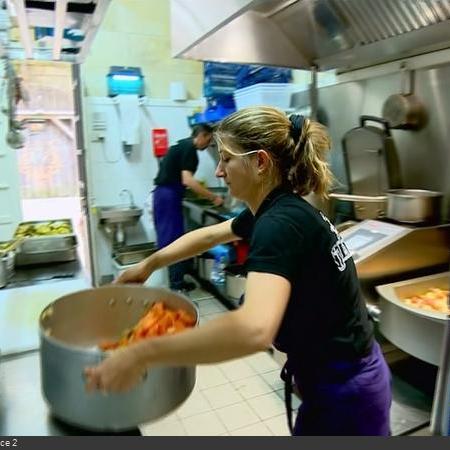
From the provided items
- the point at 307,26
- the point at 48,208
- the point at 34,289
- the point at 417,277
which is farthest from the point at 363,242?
the point at 48,208

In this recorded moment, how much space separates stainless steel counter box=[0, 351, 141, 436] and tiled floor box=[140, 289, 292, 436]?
0.87 metres

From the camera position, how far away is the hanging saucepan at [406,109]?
6.66ft

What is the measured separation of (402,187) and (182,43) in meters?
1.37

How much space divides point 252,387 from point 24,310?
141cm

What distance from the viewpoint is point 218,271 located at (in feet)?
11.2

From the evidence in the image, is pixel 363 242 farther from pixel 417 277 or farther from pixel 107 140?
pixel 107 140

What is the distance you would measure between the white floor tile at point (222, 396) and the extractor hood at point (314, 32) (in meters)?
1.80

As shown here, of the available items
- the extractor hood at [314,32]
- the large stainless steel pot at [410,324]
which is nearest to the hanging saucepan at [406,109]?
the extractor hood at [314,32]

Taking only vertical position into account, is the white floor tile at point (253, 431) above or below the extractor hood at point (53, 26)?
below

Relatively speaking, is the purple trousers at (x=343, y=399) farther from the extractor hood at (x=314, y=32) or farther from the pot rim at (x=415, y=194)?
the extractor hood at (x=314, y=32)

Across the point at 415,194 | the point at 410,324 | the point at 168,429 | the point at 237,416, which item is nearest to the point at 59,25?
the point at 410,324

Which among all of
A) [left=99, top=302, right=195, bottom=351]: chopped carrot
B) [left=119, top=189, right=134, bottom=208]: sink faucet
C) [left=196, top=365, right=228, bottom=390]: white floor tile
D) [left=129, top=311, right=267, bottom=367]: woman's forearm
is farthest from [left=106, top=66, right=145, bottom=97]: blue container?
[left=129, top=311, right=267, bottom=367]: woman's forearm

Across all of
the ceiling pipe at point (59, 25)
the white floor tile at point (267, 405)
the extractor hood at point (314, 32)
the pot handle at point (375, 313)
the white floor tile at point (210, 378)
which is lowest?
the white floor tile at point (210, 378)

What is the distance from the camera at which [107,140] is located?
13.0ft
